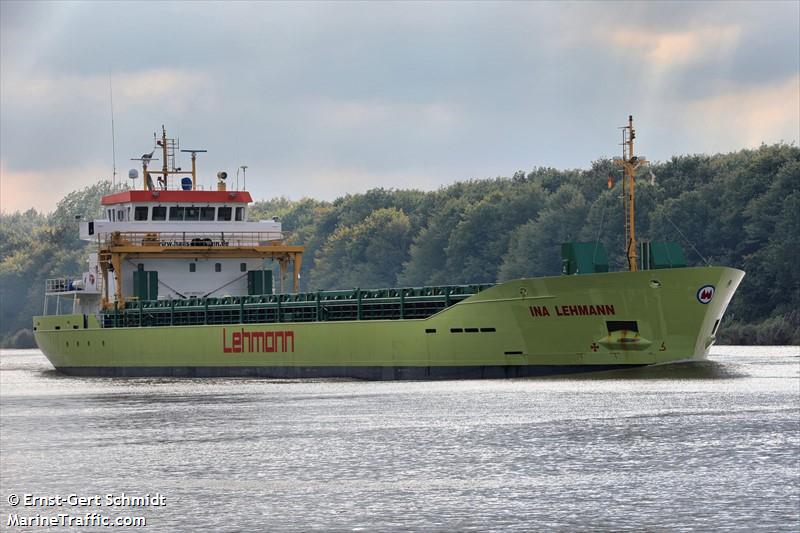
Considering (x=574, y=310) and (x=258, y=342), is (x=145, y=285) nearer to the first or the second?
(x=258, y=342)

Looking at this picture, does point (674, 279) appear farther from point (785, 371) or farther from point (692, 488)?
point (692, 488)

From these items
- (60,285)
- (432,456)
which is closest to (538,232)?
(60,285)

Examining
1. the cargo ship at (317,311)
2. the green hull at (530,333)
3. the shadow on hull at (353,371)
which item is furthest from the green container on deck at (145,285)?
the green hull at (530,333)

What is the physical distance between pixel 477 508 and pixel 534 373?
20260 millimetres

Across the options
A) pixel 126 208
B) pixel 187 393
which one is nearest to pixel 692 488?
pixel 187 393

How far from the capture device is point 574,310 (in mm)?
39938

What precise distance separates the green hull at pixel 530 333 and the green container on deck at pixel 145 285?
7.23 meters

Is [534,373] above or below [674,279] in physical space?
below

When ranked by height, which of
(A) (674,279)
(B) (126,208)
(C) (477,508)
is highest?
(B) (126,208)

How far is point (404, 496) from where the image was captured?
22.1 metres

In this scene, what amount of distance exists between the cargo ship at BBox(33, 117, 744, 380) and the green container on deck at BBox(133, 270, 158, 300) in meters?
0.05

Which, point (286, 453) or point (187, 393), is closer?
point (286, 453)

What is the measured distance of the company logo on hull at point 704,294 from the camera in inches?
1542

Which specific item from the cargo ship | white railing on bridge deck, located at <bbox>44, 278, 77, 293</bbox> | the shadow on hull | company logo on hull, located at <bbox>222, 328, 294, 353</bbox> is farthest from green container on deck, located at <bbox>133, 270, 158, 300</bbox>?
company logo on hull, located at <bbox>222, 328, 294, 353</bbox>
